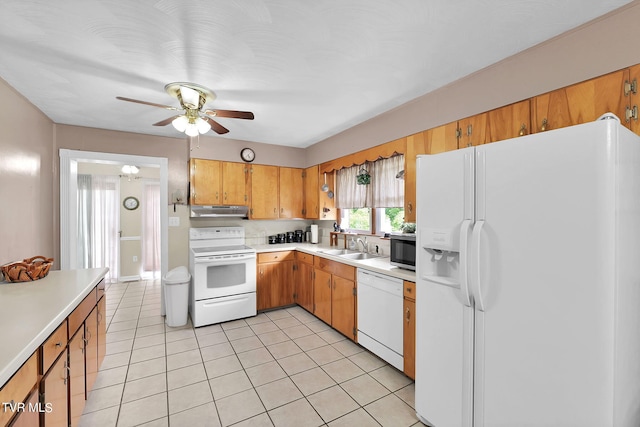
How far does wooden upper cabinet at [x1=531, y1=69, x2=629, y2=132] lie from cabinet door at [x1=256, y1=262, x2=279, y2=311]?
325 centimetres

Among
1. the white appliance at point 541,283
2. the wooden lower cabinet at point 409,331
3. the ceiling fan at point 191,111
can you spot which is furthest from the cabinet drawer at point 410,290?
the ceiling fan at point 191,111

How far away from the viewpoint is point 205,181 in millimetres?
3932

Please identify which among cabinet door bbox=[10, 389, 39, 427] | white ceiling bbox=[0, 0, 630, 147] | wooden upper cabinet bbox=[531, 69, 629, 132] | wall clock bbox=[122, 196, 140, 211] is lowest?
cabinet door bbox=[10, 389, 39, 427]

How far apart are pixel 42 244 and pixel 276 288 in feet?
8.48

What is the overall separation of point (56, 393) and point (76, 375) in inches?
14.0

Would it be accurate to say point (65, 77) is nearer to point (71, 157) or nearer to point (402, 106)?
point (71, 157)

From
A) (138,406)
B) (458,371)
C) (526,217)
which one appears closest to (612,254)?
(526,217)

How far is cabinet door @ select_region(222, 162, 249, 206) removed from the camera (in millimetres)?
4062

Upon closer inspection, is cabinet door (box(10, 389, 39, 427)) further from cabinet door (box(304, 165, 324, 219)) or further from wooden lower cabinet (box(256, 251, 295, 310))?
cabinet door (box(304, 165, 324, 219))

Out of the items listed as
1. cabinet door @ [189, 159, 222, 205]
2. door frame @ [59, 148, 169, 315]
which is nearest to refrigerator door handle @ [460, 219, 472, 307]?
cabinet door @ [189, 159, 222, 205]

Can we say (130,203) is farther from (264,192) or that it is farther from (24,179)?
(24,179)

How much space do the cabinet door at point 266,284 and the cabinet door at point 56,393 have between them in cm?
239

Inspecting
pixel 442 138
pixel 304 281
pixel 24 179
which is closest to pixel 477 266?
pixel 442 138

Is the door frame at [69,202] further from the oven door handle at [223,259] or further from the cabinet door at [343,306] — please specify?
the cabinet door at [343,306]
